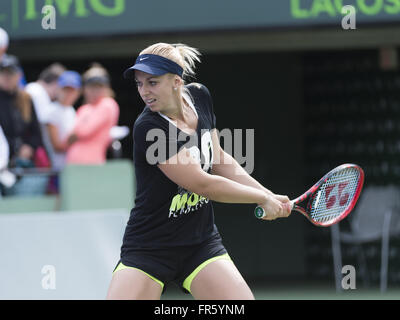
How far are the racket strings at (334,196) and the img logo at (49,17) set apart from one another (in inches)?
175

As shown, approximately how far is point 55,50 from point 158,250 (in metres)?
5.49

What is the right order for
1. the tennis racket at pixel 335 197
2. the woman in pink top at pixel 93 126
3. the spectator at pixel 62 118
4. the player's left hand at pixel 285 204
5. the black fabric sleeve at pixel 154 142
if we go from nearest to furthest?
the black fabric sleeve at pixel 154 142
the player's left hand at pixel 285 204
the tennis racket at pixel 335 197
the woman in pink top at pixel 93 126
the spectator at pixel 62 118

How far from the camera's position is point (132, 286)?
178 inches

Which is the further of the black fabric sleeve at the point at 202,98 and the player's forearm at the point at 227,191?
the black fabric sleeve at the point at 202,98

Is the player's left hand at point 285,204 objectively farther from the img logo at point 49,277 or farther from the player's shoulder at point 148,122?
the img logo at point 49,277

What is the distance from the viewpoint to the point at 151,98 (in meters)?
4.56

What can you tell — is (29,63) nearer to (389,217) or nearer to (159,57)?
(389,217)

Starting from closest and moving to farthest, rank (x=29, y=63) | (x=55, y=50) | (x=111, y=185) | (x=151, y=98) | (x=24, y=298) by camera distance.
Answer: (x=151, y=98), (x=24, y=298), (x=111, y=185), (x=55, y=50), (x=29, y=63)

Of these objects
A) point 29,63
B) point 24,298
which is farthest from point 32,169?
point 29,63

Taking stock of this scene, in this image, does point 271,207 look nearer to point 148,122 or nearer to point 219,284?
point 219,284

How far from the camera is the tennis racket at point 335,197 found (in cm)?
517

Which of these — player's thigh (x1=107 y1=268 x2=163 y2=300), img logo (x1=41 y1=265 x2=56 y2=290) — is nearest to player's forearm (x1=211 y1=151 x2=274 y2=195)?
player's thigh (x1=107 y1=268 x2=163 y2=300)

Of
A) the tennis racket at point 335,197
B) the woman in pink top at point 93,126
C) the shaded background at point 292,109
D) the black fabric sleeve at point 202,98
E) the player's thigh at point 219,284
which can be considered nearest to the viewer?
the player's thigh at point 219,284

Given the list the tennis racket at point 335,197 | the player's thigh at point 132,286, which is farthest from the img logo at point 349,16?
the player's thigh at point 132,286
